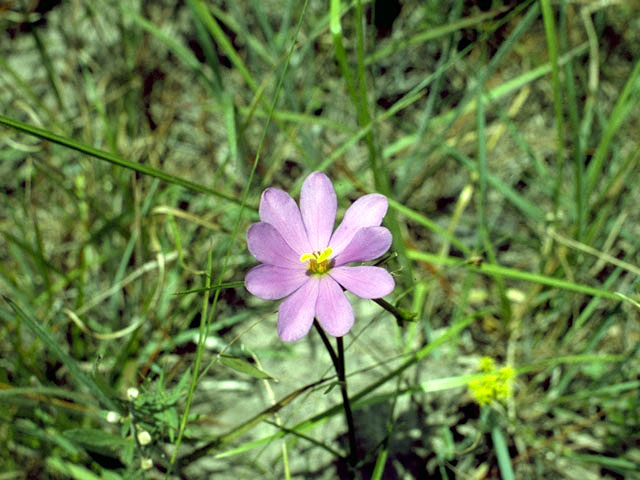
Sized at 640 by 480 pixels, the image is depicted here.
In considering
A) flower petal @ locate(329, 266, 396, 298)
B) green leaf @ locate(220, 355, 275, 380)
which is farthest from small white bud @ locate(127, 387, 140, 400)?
flower petal @ locate(329, 266, 396, 298)

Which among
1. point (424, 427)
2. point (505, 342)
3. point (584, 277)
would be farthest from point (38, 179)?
point (584, 277)

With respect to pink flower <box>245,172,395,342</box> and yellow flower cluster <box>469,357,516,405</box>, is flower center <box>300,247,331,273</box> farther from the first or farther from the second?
yellow flower cluster <box>469,357,516,405</box>

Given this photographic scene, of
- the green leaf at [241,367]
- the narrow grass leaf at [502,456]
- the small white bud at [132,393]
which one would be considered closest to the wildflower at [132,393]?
the small white bud at [132,393]

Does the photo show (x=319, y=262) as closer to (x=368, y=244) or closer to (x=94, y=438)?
(x=368, y=244)

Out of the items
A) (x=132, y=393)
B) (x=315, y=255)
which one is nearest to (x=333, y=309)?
(x=315, y=255)

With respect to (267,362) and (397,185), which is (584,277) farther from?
(267,362)

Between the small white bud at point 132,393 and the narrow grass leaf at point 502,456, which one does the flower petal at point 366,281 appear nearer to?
the small white bud at point 132,393
